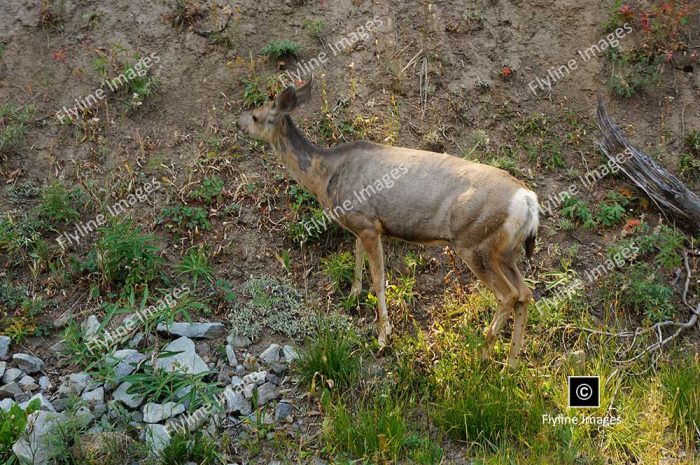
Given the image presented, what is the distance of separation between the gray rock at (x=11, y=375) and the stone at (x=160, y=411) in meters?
1.34

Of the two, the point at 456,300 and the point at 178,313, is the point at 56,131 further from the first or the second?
the point at 456,300

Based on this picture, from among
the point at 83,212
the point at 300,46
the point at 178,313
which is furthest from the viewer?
the point at 300,46

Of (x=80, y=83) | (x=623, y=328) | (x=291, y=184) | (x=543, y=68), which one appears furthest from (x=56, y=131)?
(x=623, y=328)

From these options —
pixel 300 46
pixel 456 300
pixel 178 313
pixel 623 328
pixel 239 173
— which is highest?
pixel 300 46

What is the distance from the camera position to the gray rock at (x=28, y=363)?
688cm

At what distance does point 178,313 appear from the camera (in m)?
7.33

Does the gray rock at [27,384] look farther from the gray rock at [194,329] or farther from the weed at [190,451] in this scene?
the weed at [190,451]

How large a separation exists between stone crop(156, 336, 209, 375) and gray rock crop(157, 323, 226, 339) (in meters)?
0.17

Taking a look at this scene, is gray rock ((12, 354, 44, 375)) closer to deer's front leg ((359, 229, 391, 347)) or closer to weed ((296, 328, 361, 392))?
weed ((296, 328, 361, 392))

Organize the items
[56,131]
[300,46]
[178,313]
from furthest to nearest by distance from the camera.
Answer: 1. [300,46]
2. [56,131]
3. [178,313]

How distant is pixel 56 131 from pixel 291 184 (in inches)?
118

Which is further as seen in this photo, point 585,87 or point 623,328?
point 585,87

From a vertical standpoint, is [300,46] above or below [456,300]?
above

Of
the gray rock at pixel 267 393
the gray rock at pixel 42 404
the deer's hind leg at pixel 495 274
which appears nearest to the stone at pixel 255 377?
the gray rock at pixel 267 393
